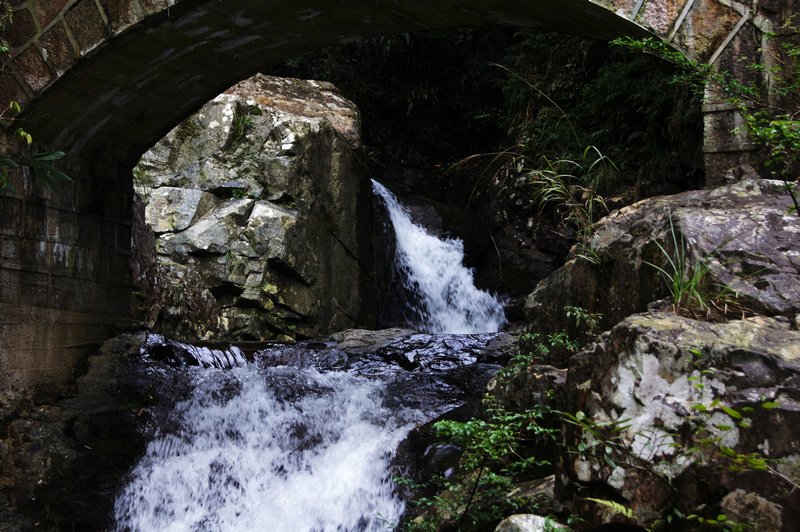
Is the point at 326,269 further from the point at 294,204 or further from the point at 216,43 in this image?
the point at 216,43

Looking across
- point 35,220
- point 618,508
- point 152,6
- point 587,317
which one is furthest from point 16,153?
point 618,508

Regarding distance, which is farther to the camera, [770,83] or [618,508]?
[770,83]

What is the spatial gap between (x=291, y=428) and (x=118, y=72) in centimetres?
273

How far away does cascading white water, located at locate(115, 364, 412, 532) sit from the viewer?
14.8 ft

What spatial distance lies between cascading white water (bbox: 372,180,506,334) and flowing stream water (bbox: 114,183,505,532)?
305cm

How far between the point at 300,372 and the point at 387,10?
3.00 m

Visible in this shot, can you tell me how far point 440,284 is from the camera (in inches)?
432

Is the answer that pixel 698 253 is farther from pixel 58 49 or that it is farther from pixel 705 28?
pixel 58 49

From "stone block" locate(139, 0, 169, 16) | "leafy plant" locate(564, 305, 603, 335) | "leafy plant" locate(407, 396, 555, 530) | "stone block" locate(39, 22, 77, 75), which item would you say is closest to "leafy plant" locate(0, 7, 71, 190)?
"stone block" locate(39, 22, 77, 75)

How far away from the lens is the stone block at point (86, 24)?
4.81 meters

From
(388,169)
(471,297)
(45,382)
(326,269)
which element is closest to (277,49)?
(45,382)

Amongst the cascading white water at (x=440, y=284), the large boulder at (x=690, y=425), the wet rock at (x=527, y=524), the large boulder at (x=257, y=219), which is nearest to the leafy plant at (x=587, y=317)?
the large boulder at (x=690, y=425)

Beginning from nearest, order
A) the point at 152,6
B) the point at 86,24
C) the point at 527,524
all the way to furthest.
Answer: the point at 527,524 → the point at 152,6 → the point at 86,24

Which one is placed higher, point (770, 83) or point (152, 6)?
point (152, 6)
